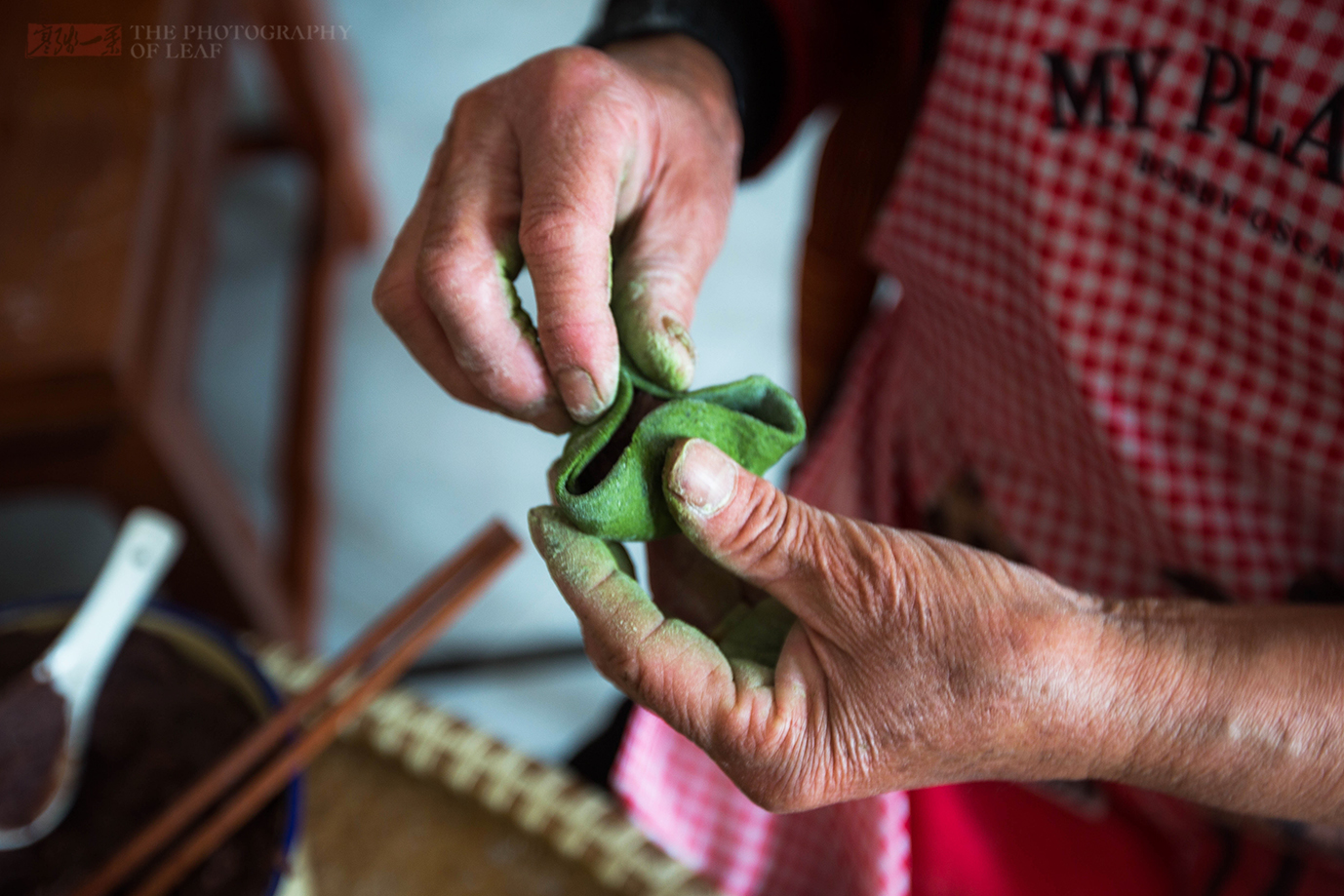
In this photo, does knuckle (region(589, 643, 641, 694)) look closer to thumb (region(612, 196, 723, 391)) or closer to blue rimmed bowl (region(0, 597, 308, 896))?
thumb (region(612, 196, 723, 391))

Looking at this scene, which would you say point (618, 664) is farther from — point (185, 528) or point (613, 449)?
point (185, 528)

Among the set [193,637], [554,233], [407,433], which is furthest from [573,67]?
[407,433]

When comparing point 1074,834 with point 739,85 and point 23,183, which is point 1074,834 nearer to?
point 739,85

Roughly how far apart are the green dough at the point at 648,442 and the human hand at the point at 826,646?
16 mm

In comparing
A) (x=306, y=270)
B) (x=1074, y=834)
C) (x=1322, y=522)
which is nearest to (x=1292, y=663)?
(x=1322, y=522)

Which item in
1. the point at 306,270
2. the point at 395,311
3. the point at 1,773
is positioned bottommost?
the point at 306,270

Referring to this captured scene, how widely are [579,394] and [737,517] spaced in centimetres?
9

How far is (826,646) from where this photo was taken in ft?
1.17

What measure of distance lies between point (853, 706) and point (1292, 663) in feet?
0.65

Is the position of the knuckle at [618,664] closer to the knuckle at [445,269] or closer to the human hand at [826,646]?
the human hand at [826,646]

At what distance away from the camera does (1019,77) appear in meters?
0.51

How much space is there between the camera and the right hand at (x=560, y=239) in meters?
0.39

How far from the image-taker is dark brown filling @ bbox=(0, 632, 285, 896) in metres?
0.54

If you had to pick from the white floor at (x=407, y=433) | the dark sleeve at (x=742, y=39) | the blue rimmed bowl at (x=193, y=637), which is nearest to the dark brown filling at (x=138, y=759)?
the blue rimmed bowl at (x=193, y=637)
